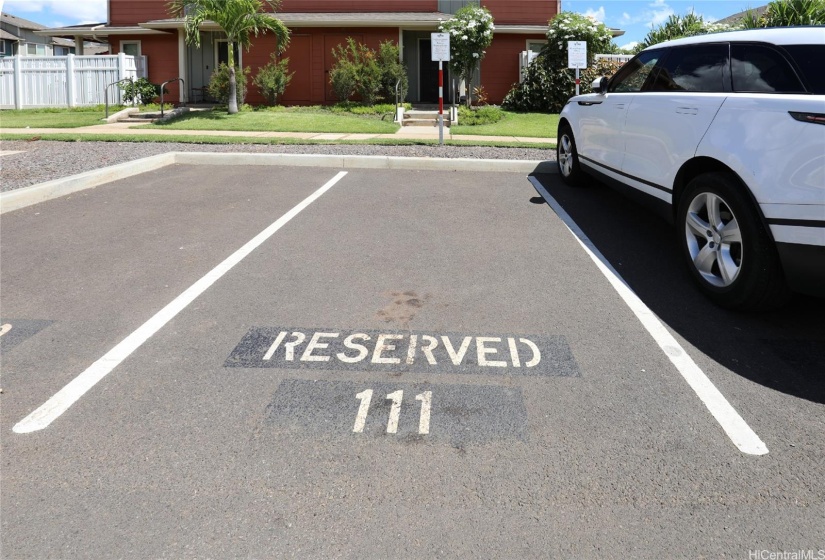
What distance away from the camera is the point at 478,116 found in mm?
19203

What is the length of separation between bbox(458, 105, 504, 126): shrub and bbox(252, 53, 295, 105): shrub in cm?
585

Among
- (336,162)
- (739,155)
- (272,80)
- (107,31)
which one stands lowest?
(739,155)

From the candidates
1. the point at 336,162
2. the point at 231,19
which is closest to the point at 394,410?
the point at 336,162

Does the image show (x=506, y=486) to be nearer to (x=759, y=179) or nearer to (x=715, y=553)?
(x=715, y=553)

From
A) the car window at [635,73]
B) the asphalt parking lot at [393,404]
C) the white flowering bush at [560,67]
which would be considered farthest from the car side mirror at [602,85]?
the white flowering bush at [560,67]

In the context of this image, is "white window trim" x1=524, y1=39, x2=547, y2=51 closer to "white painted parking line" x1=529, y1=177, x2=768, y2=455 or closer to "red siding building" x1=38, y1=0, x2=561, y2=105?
"red siding building" x1=38, y1=0, x2=561, y2=105

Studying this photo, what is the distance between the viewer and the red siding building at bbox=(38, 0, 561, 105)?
23188 millimetres

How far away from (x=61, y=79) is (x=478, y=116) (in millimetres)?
15037

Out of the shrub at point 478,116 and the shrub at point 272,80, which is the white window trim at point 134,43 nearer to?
the shrub at point 272,80

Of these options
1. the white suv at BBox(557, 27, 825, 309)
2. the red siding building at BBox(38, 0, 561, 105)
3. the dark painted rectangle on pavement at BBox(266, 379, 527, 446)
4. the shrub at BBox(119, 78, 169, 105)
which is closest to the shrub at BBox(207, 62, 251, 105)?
the red siding building at BBox(38, 0, 561, 105)

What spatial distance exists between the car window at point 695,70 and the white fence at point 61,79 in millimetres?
21288

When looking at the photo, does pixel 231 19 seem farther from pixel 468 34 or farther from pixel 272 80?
pixel 468 34

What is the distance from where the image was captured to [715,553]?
8.00 feet

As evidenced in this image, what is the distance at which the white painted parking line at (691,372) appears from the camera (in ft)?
10.5
